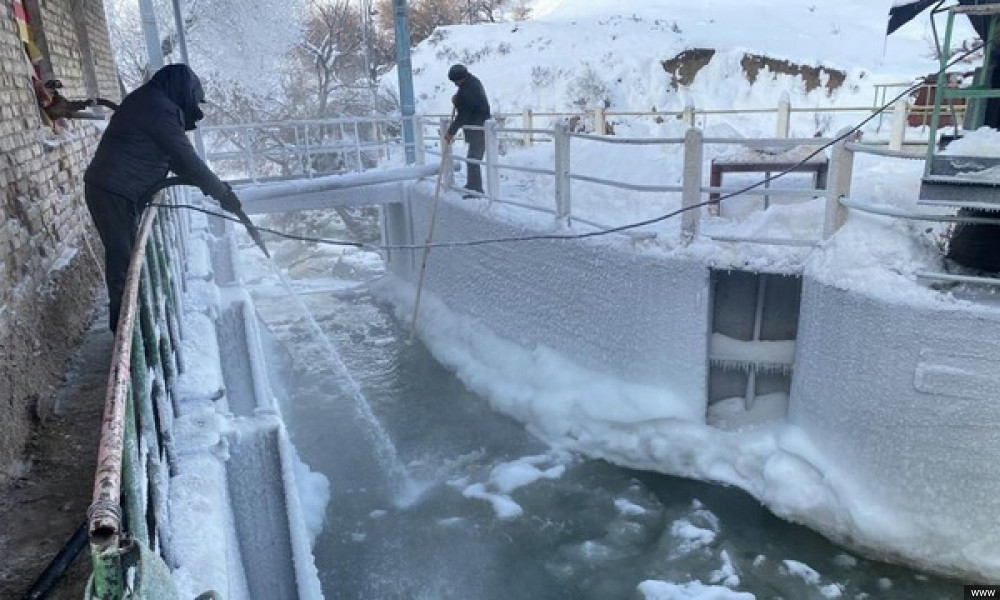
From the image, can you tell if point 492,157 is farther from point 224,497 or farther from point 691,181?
point 224,497

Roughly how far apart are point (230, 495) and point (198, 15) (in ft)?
79.5

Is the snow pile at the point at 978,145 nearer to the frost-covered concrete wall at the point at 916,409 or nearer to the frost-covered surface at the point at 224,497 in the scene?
the frost-covered concrete wall at the point at 916,409

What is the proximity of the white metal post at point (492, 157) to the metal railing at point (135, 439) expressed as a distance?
4.77 meters

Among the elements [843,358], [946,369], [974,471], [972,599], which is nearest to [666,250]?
[843,358]

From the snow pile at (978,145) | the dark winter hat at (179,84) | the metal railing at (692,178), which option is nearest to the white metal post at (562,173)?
the metal railing at (692,178)

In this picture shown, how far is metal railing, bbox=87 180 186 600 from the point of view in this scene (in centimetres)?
122

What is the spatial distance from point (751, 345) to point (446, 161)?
4.90 metres

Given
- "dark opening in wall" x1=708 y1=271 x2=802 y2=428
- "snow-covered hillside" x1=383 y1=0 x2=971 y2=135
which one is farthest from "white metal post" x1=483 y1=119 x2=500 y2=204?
"snow-covered hillside" x1=383 y1=0 x2=971 y2=135

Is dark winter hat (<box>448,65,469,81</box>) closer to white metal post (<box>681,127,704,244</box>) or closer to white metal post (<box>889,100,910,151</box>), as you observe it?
white metal post (<box>681,127,704,244</box>)

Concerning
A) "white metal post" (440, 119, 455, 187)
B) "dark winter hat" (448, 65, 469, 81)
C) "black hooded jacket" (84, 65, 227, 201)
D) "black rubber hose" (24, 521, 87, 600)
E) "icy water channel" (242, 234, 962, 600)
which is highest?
"dark winter hat" (448, 65, 469, 81)

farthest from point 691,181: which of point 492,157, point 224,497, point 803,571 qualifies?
point 224,497

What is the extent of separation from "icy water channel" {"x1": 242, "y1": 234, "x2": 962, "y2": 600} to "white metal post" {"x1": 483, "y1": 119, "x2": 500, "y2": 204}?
236cm

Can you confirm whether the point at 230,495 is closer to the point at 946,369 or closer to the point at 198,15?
the point at 946,369

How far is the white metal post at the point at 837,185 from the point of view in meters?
5.18
